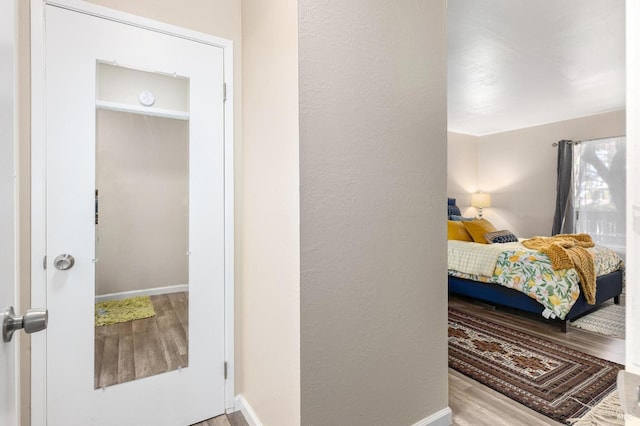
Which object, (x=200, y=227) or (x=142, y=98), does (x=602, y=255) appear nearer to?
(x=200, y=227)

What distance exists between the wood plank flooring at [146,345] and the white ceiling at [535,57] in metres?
2.78

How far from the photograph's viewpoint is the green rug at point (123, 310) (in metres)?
1.64

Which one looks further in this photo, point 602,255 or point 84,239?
point 602,255

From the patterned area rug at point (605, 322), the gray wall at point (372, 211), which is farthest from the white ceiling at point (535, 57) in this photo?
the patterned area rug at point (605, 322)

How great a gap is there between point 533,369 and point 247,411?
210 centimetres

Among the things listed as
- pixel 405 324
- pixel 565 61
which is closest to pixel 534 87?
pixel 565 61

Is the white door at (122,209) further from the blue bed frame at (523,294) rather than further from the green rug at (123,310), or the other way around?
the blue bed frame at (523,294)

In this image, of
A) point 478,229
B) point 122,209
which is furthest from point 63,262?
point 478,229

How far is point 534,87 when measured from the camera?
4078 millimetres

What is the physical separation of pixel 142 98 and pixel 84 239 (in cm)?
77

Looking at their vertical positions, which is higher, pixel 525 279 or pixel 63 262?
pixel 63 262

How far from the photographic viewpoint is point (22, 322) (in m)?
0.70

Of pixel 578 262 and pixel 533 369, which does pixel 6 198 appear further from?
pixel 578 262

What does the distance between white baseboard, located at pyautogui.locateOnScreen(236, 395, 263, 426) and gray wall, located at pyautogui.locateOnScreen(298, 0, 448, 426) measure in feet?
1.84
